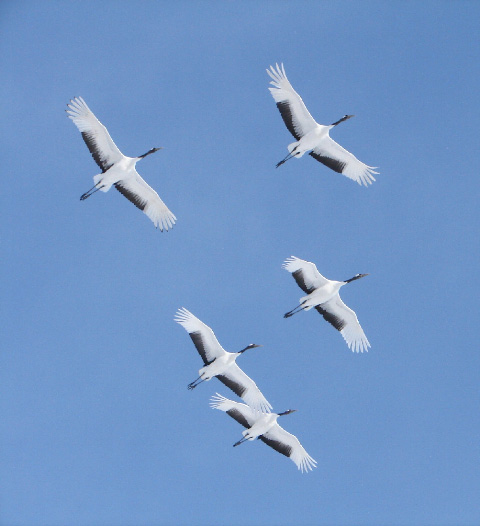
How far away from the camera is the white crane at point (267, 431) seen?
5022 cm

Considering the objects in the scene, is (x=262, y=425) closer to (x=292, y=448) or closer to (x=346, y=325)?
(x=292, y=448)

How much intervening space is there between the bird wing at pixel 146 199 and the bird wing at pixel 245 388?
22.2 ft

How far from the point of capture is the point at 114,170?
1901 inches

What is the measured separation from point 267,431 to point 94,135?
47.3ft


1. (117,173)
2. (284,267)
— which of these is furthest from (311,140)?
(117,173)

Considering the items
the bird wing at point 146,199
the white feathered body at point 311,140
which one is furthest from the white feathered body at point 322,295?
the bird wing at point 146,199

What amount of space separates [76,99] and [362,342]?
15840mm

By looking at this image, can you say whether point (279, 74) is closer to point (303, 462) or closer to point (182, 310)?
point (182, 310)

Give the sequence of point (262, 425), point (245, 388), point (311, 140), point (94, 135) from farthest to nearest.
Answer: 1. point (262, 425)
2. point (245, 388)
3. point (311, 140)
4. point (94, 135)

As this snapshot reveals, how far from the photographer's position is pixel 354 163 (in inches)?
1977

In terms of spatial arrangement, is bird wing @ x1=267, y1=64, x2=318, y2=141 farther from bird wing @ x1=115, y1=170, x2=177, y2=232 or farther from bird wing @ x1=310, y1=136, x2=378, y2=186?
bird wing @ x1=115, y1=170, x2=177, y2=232

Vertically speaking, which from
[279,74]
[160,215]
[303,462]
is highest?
[279,74]

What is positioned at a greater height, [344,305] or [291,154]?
[291,154]

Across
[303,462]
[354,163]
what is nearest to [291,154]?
[354,163]
